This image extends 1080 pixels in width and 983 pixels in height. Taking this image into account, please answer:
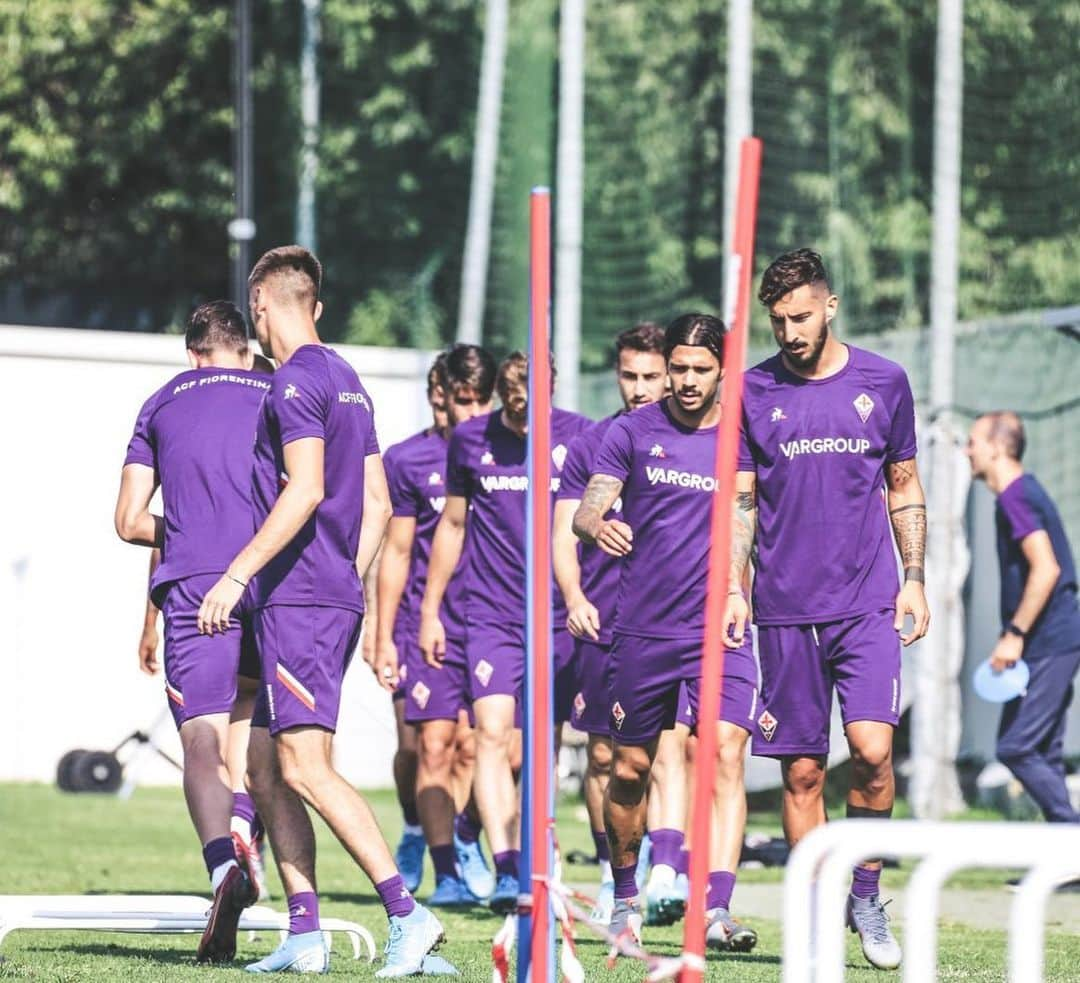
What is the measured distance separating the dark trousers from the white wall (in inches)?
299

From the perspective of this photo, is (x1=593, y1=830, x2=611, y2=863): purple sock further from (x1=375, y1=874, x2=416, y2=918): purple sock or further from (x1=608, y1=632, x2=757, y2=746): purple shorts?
(x1=375, y1=874, x2=416, y2=918): purple sock

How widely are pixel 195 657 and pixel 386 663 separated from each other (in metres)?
2.92

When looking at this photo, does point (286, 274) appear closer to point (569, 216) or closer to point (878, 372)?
point (878, 372)

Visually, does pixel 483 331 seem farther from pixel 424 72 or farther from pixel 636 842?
pixel 636 842

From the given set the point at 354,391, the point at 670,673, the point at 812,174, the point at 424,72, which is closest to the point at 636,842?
the point at 670,673

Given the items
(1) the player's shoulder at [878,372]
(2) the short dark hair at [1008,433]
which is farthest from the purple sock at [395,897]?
(2) the short dark hair at [1008,433]

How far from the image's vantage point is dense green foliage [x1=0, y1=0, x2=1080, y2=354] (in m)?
19.2

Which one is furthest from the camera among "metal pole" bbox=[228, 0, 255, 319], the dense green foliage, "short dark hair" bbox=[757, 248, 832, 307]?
"metal pole" bbox=[228, 0, 255, 319]

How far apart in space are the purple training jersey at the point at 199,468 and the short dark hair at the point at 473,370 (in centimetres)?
257

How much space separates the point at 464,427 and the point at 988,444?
3.13 metres

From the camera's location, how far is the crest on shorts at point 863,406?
772 centimetres

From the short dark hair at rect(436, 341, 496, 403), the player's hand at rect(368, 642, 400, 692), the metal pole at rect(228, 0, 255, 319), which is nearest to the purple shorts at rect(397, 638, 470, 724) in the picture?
the player's hand at rect(368, 642, 400, 692)

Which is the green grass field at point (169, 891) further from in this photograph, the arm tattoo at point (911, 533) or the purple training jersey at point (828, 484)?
the arm tattoo at point (911, 533)

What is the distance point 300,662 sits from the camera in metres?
7.20
